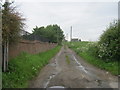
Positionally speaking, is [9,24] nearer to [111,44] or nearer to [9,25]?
[9,25]

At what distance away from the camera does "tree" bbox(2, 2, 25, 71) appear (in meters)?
9.40

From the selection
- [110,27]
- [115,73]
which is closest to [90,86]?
[115,73]

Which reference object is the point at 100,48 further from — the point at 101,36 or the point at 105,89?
the point at 105,89

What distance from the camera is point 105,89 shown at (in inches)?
322

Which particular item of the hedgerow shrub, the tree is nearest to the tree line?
the tree

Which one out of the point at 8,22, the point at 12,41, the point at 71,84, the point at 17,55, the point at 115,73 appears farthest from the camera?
the point at 17,55

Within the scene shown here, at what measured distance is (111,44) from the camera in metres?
16.8

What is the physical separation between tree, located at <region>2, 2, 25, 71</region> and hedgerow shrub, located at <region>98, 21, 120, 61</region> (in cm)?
894

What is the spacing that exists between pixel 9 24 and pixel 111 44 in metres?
10.0

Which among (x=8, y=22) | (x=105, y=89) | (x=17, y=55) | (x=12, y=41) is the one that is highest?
(x=8, y=22)

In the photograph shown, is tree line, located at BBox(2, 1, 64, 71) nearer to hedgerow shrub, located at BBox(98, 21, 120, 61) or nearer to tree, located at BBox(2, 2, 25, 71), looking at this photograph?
tree, located at BBox(2, 2, 25, 71)

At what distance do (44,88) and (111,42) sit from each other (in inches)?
409

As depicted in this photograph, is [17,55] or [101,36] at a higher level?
[101,36]

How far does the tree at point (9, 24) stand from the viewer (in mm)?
9398
